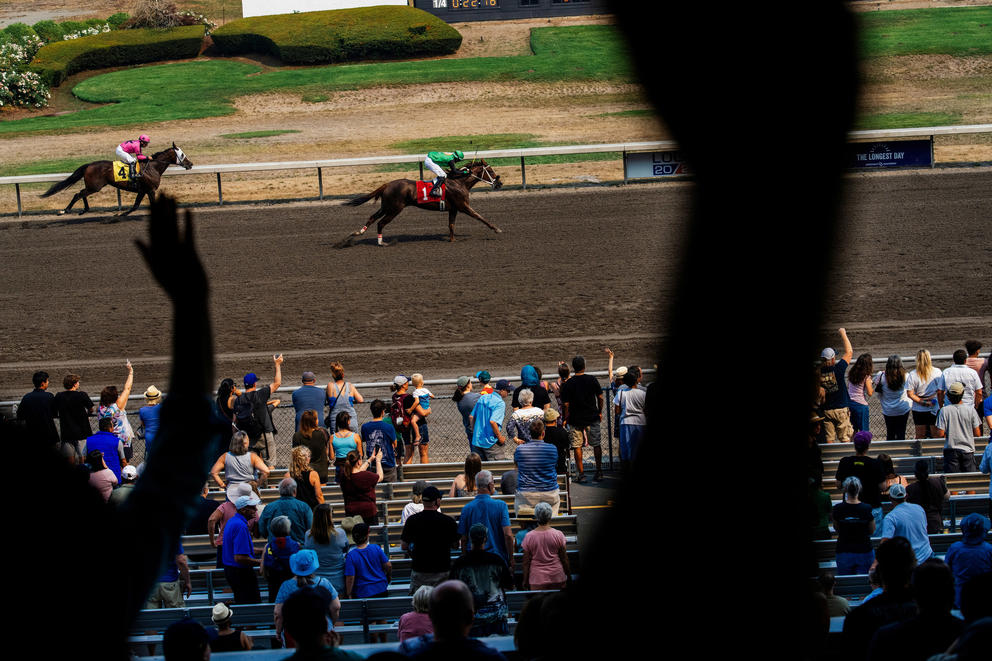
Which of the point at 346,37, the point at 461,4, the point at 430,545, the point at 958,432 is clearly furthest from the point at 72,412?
the point at 461,4

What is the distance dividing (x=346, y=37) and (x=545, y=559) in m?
36.0

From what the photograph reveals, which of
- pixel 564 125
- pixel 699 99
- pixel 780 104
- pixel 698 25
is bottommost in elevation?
pixel 780 104

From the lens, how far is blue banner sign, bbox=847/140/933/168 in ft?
72.0

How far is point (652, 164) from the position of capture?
73.3 feet

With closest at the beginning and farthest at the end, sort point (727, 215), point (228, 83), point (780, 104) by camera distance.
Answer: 1. point (727, 215)
2. point (780, 104)
3. point (228, 83)

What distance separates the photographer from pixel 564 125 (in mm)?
30016

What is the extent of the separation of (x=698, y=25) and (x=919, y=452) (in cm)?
537

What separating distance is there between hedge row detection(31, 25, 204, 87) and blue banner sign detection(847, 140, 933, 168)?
27.4m

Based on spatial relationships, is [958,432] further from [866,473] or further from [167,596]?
[167,596]

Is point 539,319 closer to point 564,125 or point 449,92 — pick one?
point 564,125

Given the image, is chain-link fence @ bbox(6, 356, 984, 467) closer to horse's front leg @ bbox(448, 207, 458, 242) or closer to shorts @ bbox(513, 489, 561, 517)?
shorts @ bbox(513, 489, 561, 517)

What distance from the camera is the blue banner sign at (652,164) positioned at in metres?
22.1

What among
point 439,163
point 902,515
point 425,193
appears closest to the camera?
point 902,515

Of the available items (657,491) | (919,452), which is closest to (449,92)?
(919,452)
